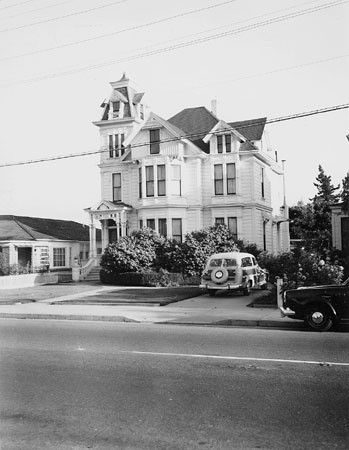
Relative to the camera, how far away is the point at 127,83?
1346 inches

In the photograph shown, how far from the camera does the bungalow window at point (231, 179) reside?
32375 millimetres

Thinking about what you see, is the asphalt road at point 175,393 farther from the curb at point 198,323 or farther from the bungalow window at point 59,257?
the bungalow window at point 59,257

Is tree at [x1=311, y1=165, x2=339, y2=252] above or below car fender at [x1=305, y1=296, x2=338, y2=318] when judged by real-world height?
above

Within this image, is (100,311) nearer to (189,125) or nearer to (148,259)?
(148,259)

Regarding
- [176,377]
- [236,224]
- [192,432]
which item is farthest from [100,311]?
[236,224]

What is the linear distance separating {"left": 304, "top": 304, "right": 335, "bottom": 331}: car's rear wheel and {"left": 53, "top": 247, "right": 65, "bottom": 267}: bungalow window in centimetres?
2734

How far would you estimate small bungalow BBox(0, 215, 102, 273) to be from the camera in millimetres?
33562

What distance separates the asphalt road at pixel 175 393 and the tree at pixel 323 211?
16.3 metres

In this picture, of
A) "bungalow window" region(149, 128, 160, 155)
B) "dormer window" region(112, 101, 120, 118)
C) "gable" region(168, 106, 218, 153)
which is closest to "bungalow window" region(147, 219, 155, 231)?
"bungalow window" region(149, 128, 160, 155)

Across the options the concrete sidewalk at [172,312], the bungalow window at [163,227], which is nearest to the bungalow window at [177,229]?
the bungalow window at [163,227]

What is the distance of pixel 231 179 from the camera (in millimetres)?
32438

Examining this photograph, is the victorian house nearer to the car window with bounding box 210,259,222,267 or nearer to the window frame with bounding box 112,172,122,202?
the window frame with bounding box 112,172,122,202

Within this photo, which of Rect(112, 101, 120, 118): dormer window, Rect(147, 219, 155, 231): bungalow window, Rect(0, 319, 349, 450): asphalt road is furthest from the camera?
Rect(112, 101, 120, 118): dormer window

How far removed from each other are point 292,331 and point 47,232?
28250 mm
